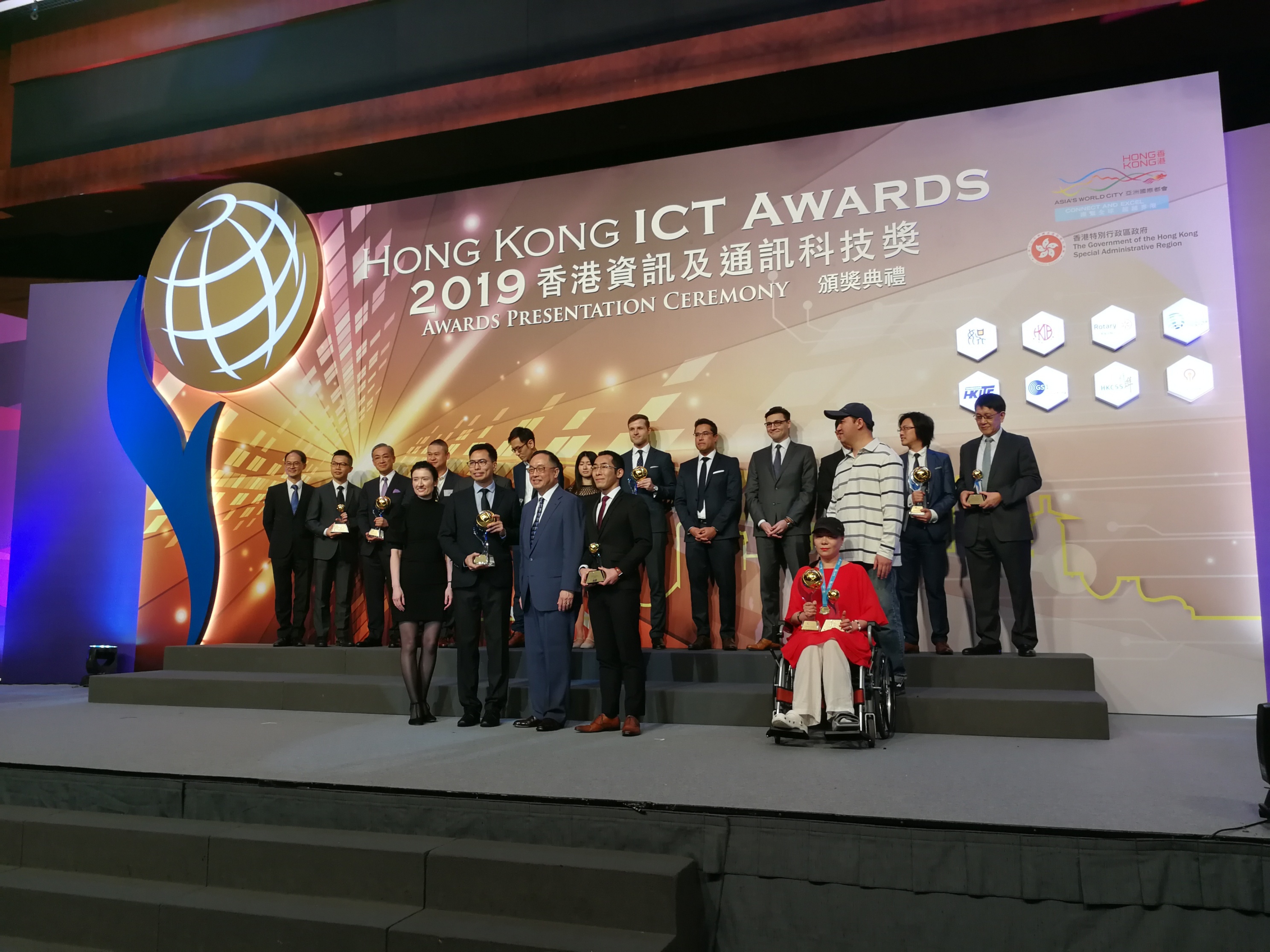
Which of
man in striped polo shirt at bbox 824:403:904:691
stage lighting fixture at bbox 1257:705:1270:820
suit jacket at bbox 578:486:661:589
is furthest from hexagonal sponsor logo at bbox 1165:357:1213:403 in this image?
suit jacket at bbox 578:486:661:589

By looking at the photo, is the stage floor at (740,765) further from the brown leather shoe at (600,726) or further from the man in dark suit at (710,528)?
the man in dark suit at (710,528)

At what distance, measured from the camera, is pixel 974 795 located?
3111 mm

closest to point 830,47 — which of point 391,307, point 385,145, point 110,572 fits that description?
point 385,145

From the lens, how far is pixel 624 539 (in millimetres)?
4578

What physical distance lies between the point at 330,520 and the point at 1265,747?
→ 564 centimetres

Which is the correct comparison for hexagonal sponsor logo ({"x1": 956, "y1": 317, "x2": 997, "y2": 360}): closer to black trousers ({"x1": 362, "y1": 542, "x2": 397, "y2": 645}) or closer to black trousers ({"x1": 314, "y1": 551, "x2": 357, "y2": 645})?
black trousers ({"x1": 362, "y1": 542, "x2": 397, "y2": 645})

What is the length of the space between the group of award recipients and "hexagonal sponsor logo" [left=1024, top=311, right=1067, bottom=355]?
57 centimetres

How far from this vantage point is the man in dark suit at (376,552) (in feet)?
21.0

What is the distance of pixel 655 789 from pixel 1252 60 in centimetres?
593

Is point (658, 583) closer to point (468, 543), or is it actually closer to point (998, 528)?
point (468, 543)

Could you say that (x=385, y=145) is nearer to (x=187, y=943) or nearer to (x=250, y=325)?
(x=250, y=325)

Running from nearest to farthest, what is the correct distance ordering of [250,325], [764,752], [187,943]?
[187,943] < [764,752] < [250,325]

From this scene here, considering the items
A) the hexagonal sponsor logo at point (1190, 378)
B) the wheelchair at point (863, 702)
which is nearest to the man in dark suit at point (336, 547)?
the wheelchair at point (863, 702)

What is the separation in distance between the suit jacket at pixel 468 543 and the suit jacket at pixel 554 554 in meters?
0.13
